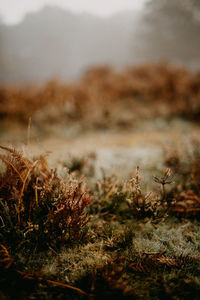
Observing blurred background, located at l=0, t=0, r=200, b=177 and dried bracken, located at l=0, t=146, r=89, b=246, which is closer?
dried bracken, located at l=0, t=146, r=89, b=246

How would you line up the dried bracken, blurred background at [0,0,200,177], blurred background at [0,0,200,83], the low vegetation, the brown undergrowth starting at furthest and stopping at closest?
blurred background at [0,0,200,83]
the brown undergrowth
blurred background at [0,0,200,177]
the dried bracken
the low vegetation

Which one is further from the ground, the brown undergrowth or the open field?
the brown undergrowth

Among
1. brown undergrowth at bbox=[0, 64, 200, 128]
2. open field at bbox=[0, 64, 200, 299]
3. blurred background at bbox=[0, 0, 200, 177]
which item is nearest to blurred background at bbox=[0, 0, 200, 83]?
blurred background at bbox=[0, 0, 200, 177]

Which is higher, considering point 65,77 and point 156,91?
point 65,77

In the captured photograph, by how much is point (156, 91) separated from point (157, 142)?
111 inches

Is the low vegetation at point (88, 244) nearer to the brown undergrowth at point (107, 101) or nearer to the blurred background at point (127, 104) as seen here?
the blurred background at point (127, 104)

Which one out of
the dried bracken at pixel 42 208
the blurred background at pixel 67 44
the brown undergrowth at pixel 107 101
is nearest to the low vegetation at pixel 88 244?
the dried bracken at pixel 42 208

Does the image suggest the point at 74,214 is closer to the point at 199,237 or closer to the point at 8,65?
the point at 199,237

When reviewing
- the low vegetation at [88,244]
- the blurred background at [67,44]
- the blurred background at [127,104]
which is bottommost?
the low vegetation at [88,244]

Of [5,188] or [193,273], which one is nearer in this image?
[193,273]

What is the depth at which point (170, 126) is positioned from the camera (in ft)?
12.9

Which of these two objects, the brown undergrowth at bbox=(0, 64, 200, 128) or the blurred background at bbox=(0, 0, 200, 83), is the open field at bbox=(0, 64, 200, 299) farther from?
the blurred background at bbox=(0, 0, 200, 83)

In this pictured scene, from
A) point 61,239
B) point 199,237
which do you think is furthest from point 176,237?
point 61,239

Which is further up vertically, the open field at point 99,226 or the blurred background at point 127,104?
the blurred background at point 127,104
